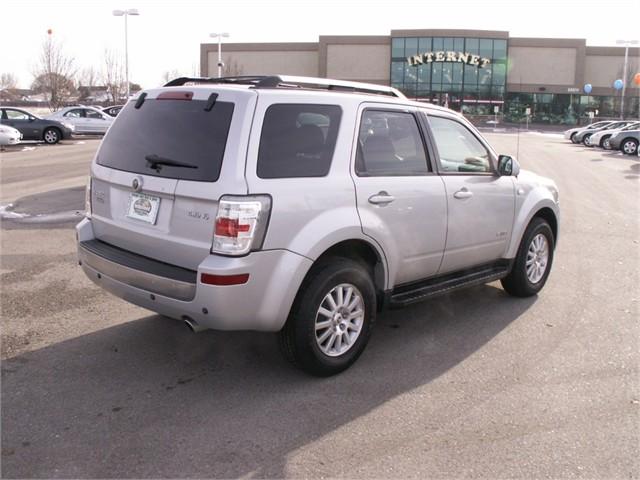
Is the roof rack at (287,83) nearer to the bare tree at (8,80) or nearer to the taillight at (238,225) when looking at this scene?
the taillight at (238,225)

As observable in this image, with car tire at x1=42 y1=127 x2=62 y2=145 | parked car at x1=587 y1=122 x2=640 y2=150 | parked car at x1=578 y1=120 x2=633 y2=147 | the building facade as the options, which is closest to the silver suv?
car tire at x1=42 y1=127 x2=62 y2=145

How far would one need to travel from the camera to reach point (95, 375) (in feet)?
14.2

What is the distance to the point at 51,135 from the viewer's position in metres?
25.4

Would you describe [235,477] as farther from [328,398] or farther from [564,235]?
[564,235]

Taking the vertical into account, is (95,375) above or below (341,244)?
below

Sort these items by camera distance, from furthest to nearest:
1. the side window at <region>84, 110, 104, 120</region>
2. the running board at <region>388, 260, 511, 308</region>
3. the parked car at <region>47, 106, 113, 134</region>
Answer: the side window at <region>84, 110, 104, 120</region> < the parked car at <region>47, 106, 113, 134</region> < the running board at <region>388, 260, 511, 308</region>

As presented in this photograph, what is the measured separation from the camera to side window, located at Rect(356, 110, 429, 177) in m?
4.56

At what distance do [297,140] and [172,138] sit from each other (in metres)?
0.81

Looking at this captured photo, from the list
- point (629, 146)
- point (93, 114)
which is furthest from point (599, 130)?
point (93, 114)

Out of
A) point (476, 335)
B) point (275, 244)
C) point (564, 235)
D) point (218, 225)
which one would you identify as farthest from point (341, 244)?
point (564, 235)

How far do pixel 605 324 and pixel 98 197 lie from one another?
4303 mm

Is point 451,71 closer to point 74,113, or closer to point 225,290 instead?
point 74,113

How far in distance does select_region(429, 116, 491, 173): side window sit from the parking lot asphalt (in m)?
1.34

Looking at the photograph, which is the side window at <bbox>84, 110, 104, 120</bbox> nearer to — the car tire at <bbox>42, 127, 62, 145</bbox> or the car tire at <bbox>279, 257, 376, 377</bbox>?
the car tire at <bbox>42, 127, 62, 145</bbox>
